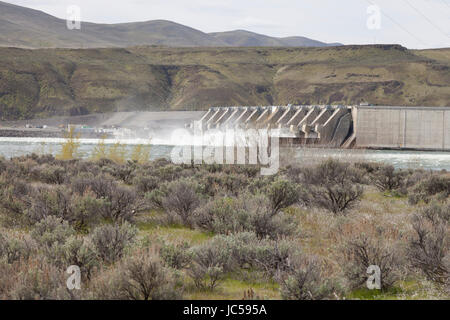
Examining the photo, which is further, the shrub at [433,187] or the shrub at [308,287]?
the shrub at [433,187]

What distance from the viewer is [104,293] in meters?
4.99

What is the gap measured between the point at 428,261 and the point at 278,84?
164175 millimetres

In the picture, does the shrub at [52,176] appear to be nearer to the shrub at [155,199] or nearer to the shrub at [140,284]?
the shrub at [155,199]

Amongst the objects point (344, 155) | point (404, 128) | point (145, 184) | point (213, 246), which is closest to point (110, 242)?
point (213, 246)

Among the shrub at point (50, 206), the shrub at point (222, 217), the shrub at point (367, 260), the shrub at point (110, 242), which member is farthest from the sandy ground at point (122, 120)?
the shrub at point (367, 260)

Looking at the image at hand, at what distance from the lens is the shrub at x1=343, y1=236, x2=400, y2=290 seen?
6.22 meters

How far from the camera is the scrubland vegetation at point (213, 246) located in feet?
16.9

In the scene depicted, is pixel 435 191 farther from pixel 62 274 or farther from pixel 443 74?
pixel 443 74

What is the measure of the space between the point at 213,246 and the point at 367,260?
80.0 inches

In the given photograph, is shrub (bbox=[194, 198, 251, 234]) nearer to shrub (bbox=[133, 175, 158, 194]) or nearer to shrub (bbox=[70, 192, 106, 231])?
shrub (bbox=[70, 192, 106, 231])

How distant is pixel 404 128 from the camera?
67875 mm

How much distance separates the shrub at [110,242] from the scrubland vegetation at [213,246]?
1 centimetres

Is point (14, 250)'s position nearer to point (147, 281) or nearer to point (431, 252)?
point (147, 281)
